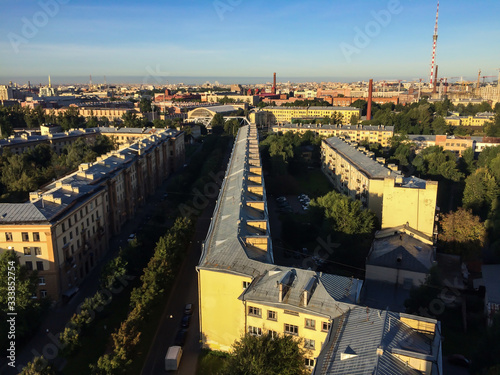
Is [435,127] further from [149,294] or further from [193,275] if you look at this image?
[149,294]

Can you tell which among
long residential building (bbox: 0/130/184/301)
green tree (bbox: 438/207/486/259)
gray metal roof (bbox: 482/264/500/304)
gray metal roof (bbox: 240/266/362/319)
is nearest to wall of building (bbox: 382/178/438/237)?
green tree (bbox: 438/207/486/259)

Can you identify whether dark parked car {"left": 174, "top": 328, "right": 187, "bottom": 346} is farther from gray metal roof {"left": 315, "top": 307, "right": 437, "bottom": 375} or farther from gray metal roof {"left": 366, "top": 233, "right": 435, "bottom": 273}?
gray metal roof {"left": 366, "top": 233, "right": 435, "bottom": 273}

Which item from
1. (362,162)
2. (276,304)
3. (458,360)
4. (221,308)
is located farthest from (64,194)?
(362,162)

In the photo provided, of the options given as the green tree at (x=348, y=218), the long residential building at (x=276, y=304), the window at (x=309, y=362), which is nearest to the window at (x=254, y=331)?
the long residential building at (x=276, y=304)

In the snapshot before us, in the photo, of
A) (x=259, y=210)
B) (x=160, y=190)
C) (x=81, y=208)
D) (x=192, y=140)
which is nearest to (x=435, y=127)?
(x=192, y=140)

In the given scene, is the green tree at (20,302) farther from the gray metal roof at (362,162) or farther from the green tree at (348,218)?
the gray metal roof at (362,162)

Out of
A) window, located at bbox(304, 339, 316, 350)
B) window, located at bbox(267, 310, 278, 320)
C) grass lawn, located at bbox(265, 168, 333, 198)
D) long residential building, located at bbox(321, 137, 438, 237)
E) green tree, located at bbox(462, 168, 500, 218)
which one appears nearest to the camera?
window, located at bbox(304, 339, 316, 350)
